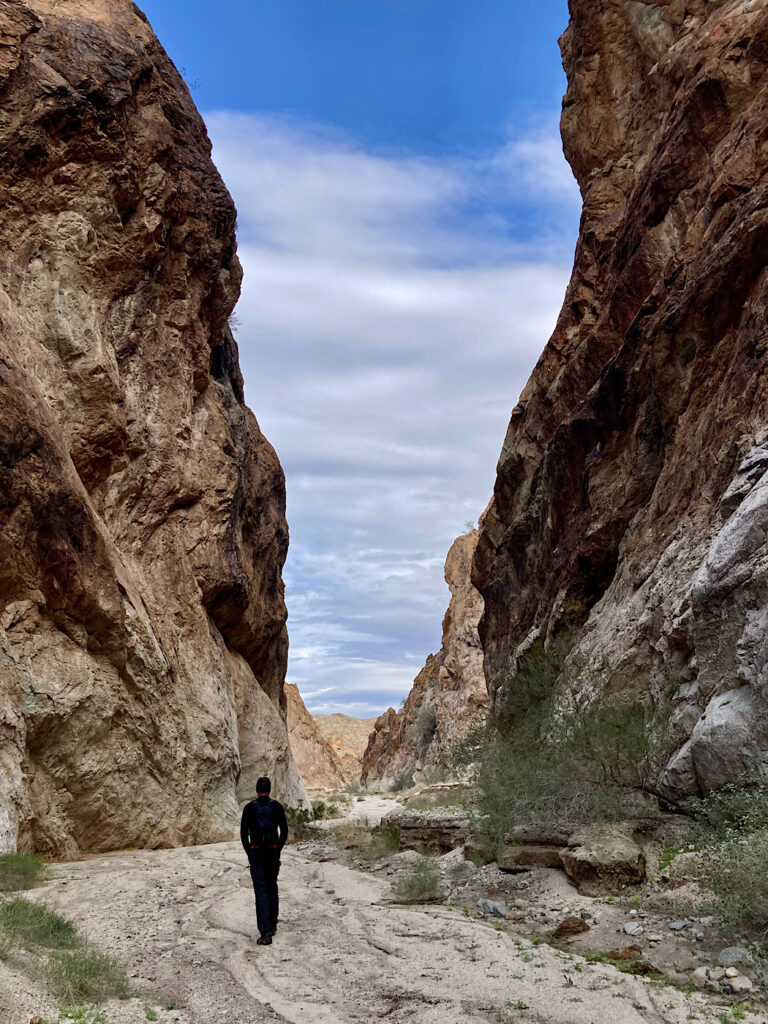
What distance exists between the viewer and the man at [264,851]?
7.23 m

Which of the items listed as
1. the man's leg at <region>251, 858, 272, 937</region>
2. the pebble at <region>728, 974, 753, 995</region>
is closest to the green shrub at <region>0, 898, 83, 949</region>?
the man's leg at <region>251, 858, 272, 937</region>

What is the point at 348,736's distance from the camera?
10744 cm

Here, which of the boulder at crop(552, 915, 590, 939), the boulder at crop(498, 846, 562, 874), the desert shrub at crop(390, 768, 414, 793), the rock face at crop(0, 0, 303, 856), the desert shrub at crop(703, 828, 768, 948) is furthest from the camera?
the desert shrub at crop(390, 768, 414, 793)

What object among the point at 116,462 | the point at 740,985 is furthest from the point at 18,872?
the point at 116,462

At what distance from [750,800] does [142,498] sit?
579 inches

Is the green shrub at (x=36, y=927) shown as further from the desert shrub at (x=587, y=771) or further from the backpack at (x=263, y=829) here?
the desert shrub at (x=587, y=771)

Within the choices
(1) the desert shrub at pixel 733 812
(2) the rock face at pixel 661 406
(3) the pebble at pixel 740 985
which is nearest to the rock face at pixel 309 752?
(2) the rock face at pixel 661 406

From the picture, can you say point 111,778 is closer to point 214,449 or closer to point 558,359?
point 214,449

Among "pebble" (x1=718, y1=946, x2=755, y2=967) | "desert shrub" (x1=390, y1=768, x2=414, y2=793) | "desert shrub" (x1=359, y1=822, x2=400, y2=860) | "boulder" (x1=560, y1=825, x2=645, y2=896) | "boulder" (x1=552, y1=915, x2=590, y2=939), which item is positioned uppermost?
"boulder" (x1=560, y1=825, x2=645, y2=896)

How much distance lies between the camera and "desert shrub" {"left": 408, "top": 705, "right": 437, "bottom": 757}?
53953 millimetres

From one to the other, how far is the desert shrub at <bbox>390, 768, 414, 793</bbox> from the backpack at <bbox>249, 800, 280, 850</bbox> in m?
41.8

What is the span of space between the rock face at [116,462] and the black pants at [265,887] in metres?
5.18

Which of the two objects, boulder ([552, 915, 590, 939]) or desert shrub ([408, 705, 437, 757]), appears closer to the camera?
boulder ([552, 915, 590, 939])

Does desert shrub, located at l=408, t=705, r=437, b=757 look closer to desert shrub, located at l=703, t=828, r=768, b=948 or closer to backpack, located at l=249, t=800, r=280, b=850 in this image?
backpack, located at l=249, t=800, r=280, b=850
